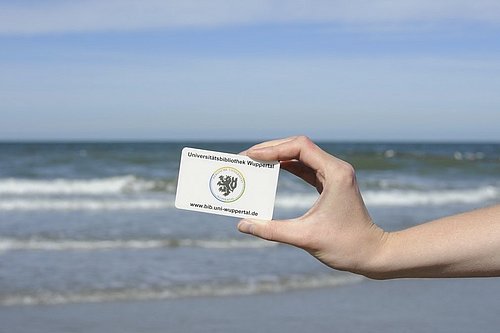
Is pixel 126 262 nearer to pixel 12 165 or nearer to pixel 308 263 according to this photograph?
pixel 308 263

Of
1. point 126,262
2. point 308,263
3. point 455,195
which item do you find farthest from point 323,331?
point 455,195

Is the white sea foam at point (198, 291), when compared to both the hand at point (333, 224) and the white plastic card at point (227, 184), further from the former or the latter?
the hand at point (333, 224)

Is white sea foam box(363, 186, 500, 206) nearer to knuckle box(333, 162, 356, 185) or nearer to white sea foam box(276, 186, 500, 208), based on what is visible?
white sea foam box(276, 186, 500, 208)

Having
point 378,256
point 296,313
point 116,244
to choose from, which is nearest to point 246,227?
point 378,256

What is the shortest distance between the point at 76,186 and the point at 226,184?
63.8 ft

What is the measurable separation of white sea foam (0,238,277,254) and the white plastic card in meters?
8.02

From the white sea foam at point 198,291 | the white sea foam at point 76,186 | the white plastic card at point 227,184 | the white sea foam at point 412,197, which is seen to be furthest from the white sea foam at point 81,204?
the white plastic card at point 227,184

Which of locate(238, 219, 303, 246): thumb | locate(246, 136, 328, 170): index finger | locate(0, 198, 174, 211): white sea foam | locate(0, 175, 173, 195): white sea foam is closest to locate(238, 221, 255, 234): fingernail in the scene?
locate(238, 219, 303, 246): thumb

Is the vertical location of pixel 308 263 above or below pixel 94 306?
above

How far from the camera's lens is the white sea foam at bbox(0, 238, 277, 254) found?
9.92 m

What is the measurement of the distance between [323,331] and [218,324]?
0.83 meters

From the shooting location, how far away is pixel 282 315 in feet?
21.6

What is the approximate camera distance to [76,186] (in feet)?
68.2

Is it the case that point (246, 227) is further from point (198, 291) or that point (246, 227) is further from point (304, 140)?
point (198, 291)
